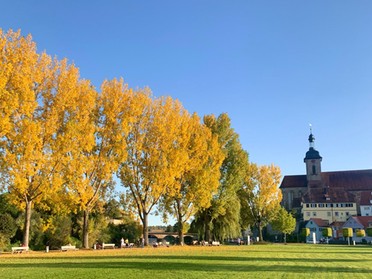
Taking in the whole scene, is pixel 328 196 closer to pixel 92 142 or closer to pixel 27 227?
pixel 92 142

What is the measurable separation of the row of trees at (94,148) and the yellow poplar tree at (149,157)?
0.09 metres

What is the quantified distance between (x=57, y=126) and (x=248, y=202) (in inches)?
1841

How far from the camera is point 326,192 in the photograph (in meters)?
109

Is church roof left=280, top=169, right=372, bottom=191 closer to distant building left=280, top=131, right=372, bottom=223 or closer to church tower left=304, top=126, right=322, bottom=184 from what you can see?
distant building left=280, top=131, right=372, bottom=223

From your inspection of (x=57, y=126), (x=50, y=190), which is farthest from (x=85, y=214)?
(x=57, y=126)

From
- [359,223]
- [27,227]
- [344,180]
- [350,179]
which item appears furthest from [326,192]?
[27,227]

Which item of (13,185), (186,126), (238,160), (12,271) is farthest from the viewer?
(238,160)

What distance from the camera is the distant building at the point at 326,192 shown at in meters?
106

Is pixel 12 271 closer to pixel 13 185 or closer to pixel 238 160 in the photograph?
pixel 13 185

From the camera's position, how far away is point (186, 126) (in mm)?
40344

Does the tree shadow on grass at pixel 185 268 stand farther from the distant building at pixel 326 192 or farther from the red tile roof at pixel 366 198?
the red tile roof at pixel 366 198

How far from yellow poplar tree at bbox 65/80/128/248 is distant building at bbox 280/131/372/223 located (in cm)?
8269

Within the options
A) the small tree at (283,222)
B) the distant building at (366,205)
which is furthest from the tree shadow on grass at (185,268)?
the distant building at (366,205)

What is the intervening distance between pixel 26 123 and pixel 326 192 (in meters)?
96.8
